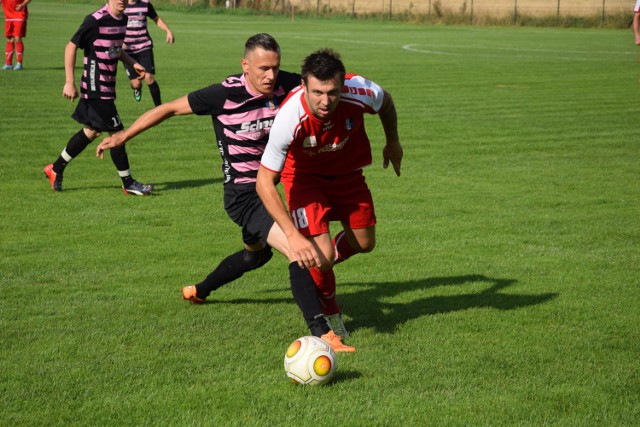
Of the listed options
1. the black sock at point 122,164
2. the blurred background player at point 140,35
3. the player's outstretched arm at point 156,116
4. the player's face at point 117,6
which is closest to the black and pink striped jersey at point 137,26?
the blurred background player at point 140,35

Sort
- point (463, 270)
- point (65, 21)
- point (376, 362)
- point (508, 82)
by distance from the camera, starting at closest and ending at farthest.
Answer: point (376, 362) < point (463, 270) < point (508, 82) < point (65, 21)

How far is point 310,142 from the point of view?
5.85 metres

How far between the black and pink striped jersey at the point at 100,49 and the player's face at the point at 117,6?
0.08 metres

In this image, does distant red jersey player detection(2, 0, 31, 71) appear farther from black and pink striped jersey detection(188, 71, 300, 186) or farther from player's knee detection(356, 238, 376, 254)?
player's knee detection(356, 238, 376, 254)

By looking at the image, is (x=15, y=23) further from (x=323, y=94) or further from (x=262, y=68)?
(x=323, y=94)

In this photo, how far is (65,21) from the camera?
1697 inches

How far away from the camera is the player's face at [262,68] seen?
6082mm

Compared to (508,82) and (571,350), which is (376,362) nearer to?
(571,350)

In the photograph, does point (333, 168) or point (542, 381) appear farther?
point (333, 168)

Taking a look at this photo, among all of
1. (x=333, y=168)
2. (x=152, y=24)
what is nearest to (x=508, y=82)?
(x=333, y=168)

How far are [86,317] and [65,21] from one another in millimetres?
39258

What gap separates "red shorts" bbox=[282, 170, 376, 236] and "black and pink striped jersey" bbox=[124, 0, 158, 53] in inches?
464

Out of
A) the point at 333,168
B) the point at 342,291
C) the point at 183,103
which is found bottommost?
the point at 342,291

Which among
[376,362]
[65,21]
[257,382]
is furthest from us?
[65,21]
